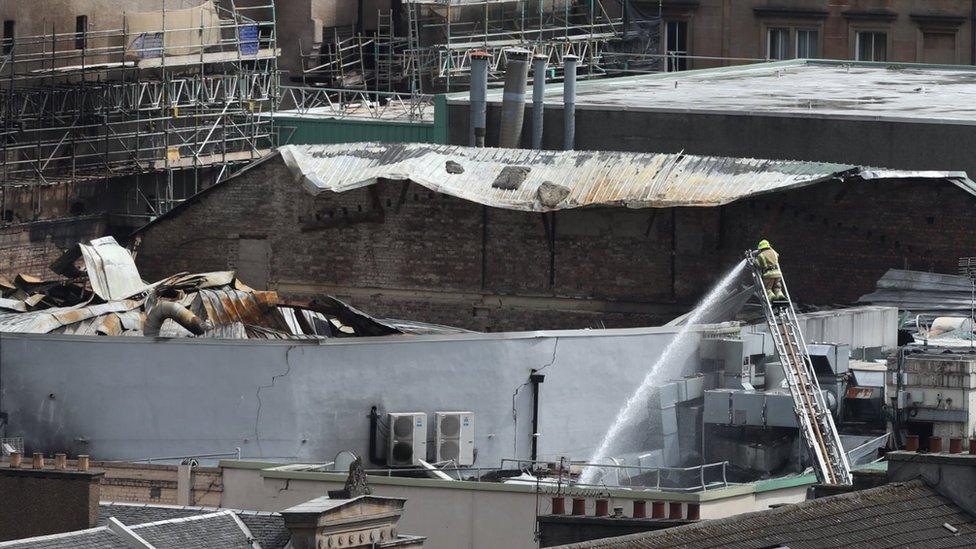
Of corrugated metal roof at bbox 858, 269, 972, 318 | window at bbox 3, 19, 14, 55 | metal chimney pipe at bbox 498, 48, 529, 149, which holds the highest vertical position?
window at bbox 3, 19, 14, 55

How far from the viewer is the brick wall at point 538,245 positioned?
4984 cm

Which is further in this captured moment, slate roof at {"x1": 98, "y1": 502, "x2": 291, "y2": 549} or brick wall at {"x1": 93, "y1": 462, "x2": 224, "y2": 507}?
brick wall at {"x1": 93, "y1": 462, "x2": 224, "y2": 507}

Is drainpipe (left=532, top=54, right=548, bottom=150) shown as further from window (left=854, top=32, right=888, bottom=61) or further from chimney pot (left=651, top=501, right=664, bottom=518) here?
window (left=854, top=32, right=888, bottom=61)

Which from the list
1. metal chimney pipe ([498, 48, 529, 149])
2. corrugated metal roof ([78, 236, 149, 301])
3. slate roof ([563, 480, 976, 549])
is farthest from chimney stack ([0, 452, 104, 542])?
metal chimney pipe ([498, 48, 529, 149])

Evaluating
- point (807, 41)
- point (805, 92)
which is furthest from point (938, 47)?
point (805, 92)

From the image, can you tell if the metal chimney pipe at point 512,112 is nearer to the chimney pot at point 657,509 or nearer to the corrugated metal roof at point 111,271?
the corrugated metal roof at point 111,271

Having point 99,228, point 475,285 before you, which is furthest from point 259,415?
point 99,228

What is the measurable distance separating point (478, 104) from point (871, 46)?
90.0 ft

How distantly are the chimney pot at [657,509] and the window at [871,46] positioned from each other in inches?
1961

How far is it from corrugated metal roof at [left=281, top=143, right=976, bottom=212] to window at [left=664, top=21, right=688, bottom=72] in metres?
27.9

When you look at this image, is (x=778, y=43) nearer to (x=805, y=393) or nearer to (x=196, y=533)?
(x=805, y=393)

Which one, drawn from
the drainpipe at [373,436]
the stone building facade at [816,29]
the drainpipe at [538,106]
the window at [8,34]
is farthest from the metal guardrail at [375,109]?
the drainpipe at [373,436]

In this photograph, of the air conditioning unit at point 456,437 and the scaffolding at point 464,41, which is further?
the scaffolding at point 464,41

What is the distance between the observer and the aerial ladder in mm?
37500
